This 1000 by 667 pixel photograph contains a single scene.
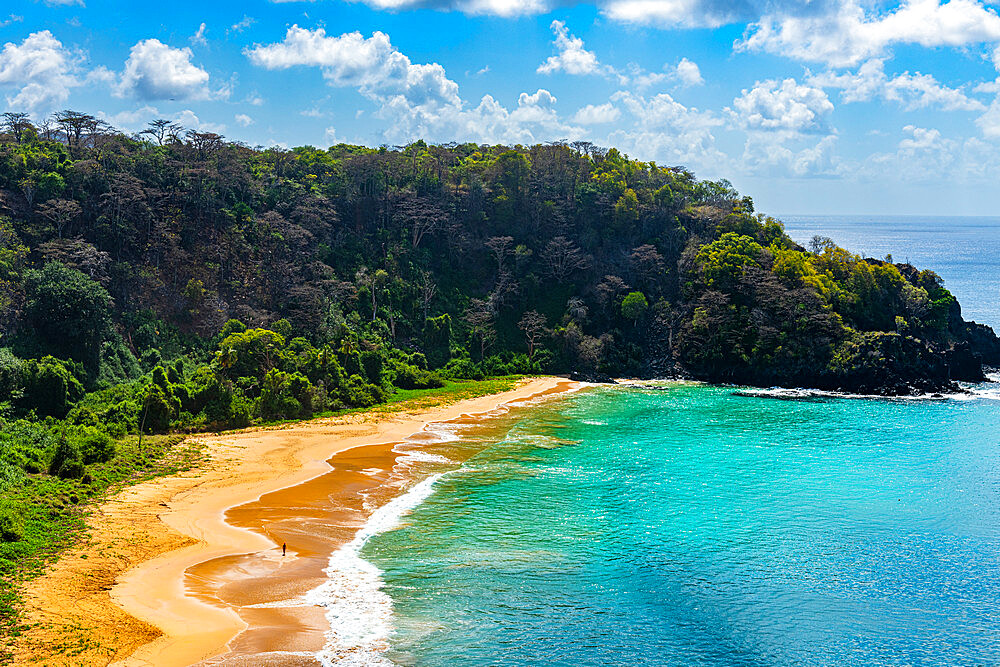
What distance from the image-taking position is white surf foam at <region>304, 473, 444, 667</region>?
22.8m

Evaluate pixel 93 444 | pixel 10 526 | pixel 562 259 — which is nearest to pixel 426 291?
pixel 562 259

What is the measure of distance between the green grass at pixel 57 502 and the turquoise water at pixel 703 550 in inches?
474

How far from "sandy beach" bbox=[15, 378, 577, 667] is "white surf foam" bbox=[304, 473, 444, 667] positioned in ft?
1.76

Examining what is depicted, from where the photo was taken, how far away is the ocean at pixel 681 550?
24.3 meters

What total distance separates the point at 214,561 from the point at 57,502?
899 cm

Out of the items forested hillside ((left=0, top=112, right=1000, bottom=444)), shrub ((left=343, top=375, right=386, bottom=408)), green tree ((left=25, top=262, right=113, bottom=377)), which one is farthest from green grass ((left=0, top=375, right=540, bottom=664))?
shrub ((left=343, top=375, right=386, bottom=408))

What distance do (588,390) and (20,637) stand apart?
5591 centimetres

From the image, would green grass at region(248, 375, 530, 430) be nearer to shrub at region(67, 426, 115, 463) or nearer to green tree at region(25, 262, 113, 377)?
shrub at region(67, 426, 115, 463)

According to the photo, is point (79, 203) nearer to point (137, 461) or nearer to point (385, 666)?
point (137, 461)

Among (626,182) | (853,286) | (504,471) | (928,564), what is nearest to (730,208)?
(626,182)

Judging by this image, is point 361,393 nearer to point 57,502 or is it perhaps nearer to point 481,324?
point 481,324

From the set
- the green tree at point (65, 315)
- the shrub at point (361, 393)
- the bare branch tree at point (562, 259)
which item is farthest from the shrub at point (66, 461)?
the bare branch tree at point (562, 259)

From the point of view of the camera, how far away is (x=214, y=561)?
95.9ft

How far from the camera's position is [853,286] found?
80.1 meters
